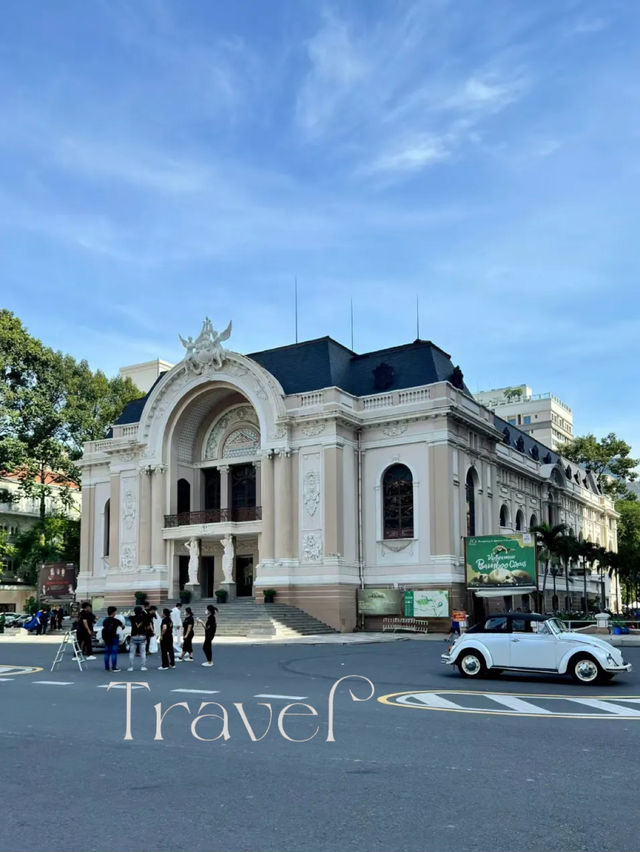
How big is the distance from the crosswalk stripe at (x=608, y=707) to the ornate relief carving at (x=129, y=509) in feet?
129

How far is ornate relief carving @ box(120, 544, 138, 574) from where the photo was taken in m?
51.1

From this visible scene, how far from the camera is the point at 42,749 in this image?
34.4ft

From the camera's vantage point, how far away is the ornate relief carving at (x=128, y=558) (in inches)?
2012

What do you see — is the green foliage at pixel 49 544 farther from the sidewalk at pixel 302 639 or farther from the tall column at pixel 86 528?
the sidewalk at pixel 302 639

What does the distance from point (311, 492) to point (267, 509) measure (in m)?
2.68

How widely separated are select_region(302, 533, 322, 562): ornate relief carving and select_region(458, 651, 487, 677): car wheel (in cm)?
2533

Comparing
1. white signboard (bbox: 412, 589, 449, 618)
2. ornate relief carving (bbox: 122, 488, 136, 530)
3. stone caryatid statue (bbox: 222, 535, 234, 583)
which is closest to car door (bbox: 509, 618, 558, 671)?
white signboard (bbox: 412, 589, 449, 618)

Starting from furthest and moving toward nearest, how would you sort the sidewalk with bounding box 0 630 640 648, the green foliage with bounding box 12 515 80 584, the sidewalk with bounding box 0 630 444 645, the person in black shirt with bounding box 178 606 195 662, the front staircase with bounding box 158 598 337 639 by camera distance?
the green foliage with bounding box 12 515 80 584 < the front staircase with bounding box 158 598 337 639 < the sidewalk with bounding box 0 630 444 645 < the sidewalk with bounding box 0 630 640 648 < the person in black shirt with bounding box 178 606 195 662

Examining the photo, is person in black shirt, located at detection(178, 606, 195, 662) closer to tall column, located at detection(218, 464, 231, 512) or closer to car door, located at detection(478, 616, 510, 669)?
car door, located at detection(478, 616, 510, 669)

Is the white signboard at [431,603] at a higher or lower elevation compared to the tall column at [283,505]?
lower

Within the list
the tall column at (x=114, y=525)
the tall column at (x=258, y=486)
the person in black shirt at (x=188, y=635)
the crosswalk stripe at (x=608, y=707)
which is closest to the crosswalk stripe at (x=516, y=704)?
the crosswalk stripe at (x=608, y=707)

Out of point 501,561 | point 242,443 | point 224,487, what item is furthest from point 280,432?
point 501,561

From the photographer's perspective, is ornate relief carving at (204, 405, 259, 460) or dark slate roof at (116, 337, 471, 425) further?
ornate relief carving at (204, 405, 259, 460)

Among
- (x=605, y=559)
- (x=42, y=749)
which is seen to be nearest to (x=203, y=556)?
(x=605, y=559)
